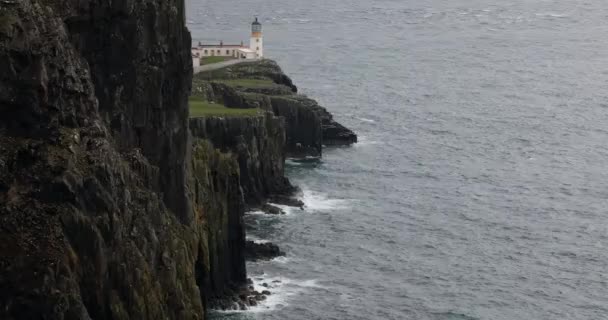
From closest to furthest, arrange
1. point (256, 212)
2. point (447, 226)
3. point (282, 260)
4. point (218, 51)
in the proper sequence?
point (282, 260) < point (447, 226) < point (256, 212) < point (218, 51)

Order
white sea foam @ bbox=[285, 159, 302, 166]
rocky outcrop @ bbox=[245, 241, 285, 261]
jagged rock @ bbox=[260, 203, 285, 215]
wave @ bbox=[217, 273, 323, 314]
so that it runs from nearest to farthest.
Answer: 1. wave @ bbox=[217, 273, 323, 314]
2. rocky outcrop @ bbox=[245, 241, 285, 261]
3. jagged rock @ bbox=[260, 203, 285, 215]
4. white sea foam @ bbox=[285, 159, 302, 166]

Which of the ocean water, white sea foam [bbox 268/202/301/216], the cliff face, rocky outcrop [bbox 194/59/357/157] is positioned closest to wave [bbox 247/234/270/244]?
the ocean water

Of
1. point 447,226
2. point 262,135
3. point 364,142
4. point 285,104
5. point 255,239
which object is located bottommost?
point 255,239

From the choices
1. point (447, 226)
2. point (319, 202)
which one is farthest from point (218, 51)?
point (447, 226)

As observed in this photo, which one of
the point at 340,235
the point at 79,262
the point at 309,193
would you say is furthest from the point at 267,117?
the point at 79,262

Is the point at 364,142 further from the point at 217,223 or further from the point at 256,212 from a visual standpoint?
the point at 217,223

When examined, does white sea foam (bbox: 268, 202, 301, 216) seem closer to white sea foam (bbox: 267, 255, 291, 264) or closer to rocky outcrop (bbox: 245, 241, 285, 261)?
rocky outcrop (bbox: 245, 241, 285, 261)
